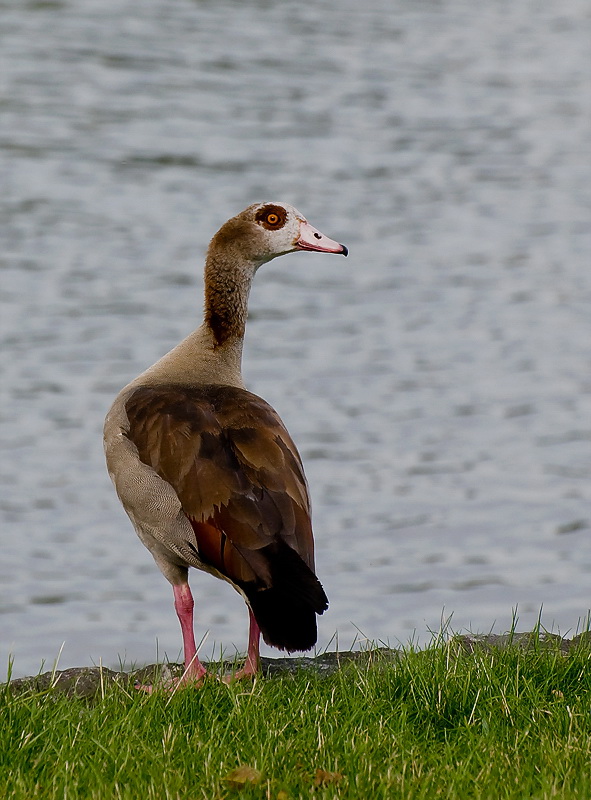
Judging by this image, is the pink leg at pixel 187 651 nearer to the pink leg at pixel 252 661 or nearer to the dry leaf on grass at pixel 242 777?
the pink leg at pixel 252 661

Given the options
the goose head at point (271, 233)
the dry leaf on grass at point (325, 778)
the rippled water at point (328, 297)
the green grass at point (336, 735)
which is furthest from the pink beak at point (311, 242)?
the dry leaf on grass at point (325, 778)

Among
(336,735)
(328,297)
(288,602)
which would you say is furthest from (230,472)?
(328,297)

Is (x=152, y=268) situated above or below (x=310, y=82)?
below

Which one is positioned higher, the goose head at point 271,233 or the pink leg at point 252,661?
the goose head at point 271,233

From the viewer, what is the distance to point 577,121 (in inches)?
827

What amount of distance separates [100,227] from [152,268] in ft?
4.26

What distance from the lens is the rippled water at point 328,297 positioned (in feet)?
29.5

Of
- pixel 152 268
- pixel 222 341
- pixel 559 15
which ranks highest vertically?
pixel 559 15

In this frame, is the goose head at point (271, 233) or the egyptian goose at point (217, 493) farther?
the goose head at point (271, 233)

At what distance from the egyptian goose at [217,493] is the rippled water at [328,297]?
2.01 m

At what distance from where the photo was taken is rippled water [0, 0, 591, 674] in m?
9.00

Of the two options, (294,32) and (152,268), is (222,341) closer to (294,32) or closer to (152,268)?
(152,268)

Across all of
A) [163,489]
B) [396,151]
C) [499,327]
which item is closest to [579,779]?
[163,489]

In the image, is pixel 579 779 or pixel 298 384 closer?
pixel 579 779
